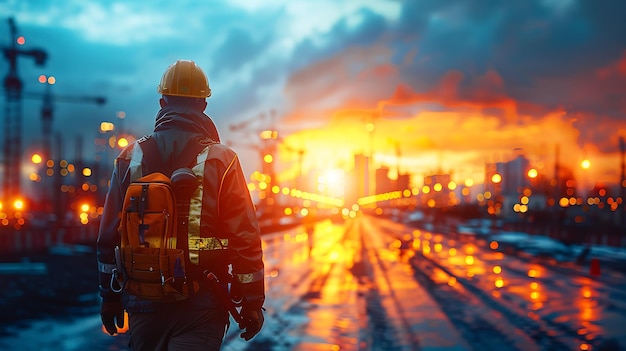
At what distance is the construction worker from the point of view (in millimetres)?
3590

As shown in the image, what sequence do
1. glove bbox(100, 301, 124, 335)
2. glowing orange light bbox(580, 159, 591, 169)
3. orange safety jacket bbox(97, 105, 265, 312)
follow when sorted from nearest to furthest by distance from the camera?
orange safety jacket bbox(97, 105, 265, 312)
glove bbox(100, 301, 124, 335)
glowing orange light bbox(580, 159, 591, 169)

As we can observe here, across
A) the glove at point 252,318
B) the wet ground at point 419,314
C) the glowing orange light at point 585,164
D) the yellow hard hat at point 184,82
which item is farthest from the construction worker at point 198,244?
the glowing orange light at point 585,164

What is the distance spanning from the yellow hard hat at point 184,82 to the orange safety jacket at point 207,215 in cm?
19

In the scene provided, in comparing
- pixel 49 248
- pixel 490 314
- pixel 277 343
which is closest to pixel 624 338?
pixel 490 314

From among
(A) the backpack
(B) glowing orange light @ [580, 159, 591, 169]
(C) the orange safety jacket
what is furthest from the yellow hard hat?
(B) glowing orange light @ [580, 159, 591, 169]

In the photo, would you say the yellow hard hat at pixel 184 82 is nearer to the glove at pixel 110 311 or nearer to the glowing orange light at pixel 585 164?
the glove at pixel 110 311

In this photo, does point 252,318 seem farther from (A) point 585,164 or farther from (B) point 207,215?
(A) point 585,164

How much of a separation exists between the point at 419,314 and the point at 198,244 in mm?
10077

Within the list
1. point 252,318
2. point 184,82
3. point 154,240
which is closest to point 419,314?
point 252,318

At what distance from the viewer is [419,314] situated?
1311 centimetres

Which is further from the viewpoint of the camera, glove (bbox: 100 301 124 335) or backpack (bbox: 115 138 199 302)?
glove (bbox: 100 301 124 335)

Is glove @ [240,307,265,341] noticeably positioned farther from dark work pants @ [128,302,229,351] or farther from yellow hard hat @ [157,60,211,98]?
yellow hard hat @ [157,60,211,98]

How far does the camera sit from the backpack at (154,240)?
3498 millimetres

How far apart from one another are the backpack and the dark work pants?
10 cm
